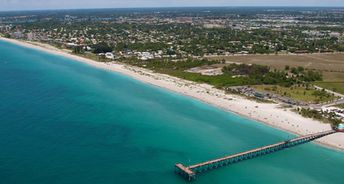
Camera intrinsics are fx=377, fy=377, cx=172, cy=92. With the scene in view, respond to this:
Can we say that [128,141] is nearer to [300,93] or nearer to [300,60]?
[300,93]

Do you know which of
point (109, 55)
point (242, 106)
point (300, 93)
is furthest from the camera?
point (109, 55)

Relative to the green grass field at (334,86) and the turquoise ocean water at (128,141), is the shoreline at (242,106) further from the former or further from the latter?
the green grass field at (334,86)

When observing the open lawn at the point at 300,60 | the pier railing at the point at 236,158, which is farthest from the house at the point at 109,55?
the pier railing at the point at 236,158

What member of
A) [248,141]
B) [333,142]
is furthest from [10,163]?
[333,142]

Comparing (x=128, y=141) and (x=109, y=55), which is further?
(x=109, y=55)

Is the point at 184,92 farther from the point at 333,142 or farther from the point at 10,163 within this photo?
the point at 10,163

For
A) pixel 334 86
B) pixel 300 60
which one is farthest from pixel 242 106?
pixel 300 60
